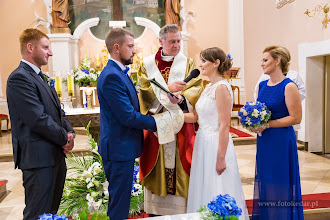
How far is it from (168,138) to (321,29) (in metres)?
4.53

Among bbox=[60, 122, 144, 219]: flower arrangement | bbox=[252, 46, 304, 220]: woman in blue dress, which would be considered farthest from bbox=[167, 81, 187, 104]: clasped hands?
bbox=[60, 122, 144, 219]: flower arrangement

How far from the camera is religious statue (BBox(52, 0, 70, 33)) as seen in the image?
8.40 metres

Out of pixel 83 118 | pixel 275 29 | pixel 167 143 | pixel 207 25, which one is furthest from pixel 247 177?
pixel 207 25

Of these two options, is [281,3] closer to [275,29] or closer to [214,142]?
[275,29]

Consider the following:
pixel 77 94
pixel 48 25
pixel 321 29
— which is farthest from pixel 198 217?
pixel 48 25

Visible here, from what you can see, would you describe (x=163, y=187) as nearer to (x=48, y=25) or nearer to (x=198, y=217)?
(x=198, y=217)

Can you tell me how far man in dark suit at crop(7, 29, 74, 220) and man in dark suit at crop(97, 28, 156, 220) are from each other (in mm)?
344

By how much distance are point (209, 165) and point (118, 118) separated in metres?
0.82

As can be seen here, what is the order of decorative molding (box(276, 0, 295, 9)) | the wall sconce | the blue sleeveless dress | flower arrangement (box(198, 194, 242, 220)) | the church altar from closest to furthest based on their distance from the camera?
1. flower arrangement (box(198, 194, 242, 220))
2. the blue sleeveless dress
3. the church altar
4. the wall sconce
5. decorative molding (box(276, 0, 295, 9))

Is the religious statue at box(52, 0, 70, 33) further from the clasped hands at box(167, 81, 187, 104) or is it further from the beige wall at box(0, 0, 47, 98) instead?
the clasped hands at box(167, 81, 187, 104)

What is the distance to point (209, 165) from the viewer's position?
2.36 metres

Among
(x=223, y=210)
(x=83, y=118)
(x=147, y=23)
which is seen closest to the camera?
(x=223, y=210)

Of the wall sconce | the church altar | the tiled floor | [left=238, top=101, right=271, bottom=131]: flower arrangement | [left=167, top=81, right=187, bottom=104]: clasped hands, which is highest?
the wall sconce

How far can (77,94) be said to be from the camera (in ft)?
29.1
